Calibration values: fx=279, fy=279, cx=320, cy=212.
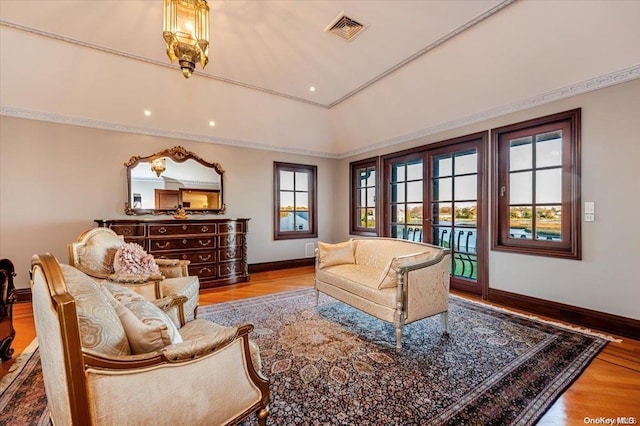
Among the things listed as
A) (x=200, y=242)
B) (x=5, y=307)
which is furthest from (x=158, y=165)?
(x=5, y=307)

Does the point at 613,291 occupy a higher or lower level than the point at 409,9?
lower

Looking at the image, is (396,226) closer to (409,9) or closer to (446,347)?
(446,347)

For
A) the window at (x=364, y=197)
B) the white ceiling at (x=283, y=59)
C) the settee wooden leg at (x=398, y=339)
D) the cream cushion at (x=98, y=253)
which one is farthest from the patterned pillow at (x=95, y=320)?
the window at (x=364, y=197)

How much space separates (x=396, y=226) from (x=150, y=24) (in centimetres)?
456

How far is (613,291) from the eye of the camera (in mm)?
2803

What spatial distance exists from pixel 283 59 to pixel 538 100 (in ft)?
10.3

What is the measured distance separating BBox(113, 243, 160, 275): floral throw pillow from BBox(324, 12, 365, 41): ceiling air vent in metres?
3.00

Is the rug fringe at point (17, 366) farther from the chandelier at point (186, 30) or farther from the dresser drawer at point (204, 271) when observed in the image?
the chandelier at point (186, 30)

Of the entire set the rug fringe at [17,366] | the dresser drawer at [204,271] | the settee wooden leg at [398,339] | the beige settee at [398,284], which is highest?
the beige settee at [398,284]

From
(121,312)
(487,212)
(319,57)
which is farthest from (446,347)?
(319,57)

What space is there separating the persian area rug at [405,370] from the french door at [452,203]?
3.49ft

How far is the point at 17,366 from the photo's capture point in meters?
2.20

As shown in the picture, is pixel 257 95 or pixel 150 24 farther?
pixel 257 95

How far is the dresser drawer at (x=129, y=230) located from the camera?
3.96 meters
